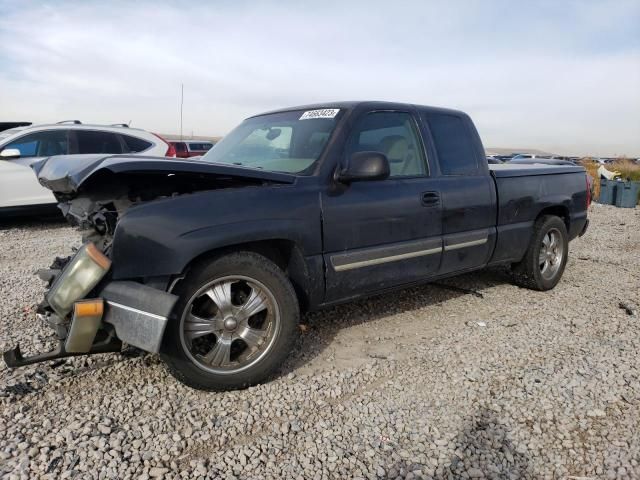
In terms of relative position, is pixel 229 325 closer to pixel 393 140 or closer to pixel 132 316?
pixel 132 316

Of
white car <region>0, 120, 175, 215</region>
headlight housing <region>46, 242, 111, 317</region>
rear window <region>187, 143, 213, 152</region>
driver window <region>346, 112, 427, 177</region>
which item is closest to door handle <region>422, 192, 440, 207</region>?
driver window <region>346, 112, 427, 177</region>

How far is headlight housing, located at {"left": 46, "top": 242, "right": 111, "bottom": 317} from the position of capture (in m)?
2.55

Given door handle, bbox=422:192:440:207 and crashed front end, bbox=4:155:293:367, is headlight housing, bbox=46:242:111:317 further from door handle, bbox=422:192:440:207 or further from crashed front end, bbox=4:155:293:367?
door handle, bbox=422:192:440:207

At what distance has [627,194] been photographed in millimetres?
14422

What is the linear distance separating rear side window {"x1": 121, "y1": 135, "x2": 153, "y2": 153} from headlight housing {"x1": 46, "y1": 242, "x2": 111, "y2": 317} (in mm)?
6801

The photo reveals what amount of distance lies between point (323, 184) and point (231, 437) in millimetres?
1642

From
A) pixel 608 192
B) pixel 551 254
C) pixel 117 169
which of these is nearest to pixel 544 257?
pixel 551 254

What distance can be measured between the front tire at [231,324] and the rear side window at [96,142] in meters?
6.71

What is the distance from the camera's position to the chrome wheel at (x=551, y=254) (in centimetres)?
512

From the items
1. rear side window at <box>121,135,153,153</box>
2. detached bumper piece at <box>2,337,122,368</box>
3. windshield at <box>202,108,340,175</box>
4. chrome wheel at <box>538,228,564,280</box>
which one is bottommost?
detached bumper piece at <box>2,337,122,368</box>

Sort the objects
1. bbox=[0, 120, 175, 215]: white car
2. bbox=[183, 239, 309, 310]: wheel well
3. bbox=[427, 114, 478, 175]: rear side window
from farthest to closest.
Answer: bbox=[0, 120, 175, 215]: white car < bbox=[427, 114, 478, 175]: rear side window < bbox=[183, 239, 309, 310]: wheel well

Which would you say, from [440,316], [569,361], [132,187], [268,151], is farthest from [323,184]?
[569,361]

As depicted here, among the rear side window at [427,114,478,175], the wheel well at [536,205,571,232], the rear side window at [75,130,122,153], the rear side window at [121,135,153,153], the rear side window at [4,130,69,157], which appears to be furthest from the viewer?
the rear side window at [121,135,153,153]

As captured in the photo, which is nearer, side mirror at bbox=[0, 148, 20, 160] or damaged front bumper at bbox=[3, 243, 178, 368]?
damaged front bumper at bbox=[3, 243, 178, 368]
